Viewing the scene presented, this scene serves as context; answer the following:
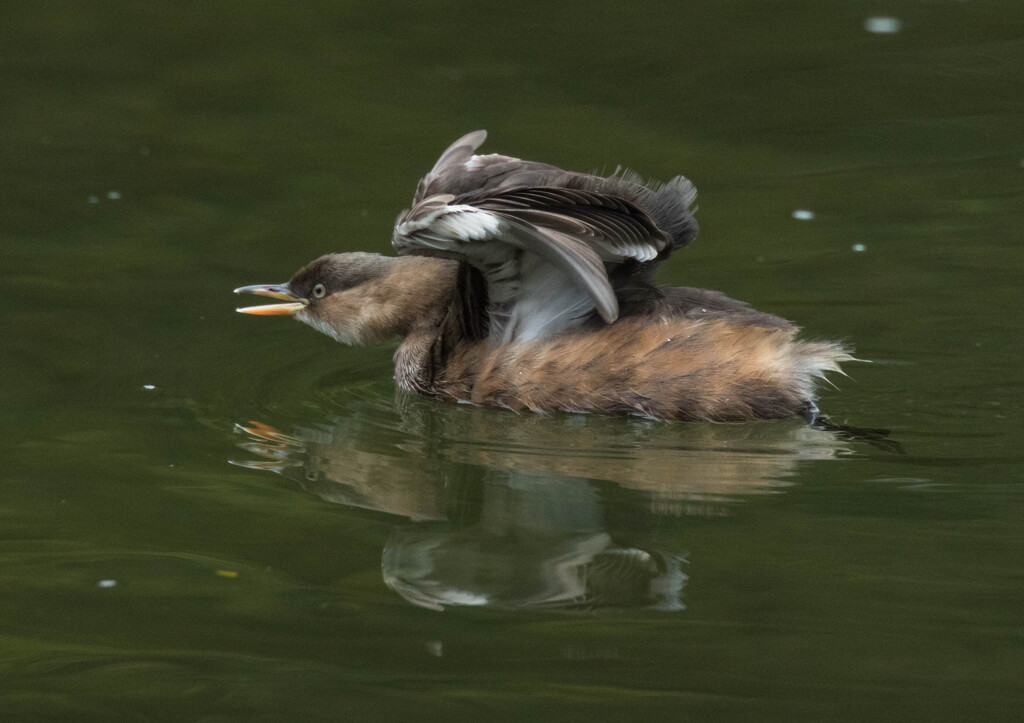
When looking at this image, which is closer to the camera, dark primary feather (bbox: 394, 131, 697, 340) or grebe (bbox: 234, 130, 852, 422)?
dark primary feather (bbox: 394, 131, 697, 340)

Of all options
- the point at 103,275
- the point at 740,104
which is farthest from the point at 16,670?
the point at 740,104

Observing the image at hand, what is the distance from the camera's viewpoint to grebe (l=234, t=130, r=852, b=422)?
18.4ft

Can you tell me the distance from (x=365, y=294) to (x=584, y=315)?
132 cm

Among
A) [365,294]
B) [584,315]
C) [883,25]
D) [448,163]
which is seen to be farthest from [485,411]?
[883,25]

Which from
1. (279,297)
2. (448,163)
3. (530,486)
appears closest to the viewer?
(530,486)

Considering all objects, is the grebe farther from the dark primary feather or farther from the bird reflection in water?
the bird reflection in water

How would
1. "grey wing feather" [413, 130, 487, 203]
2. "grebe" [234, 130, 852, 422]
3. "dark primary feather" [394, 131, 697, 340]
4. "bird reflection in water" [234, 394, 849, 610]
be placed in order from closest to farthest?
"bird reflection in water" [234, 394, 849, 610] < "dark primary feather" [394, 131, 697, 340] < "grebe" [234, 130, 852, 422] < "grey wing feather" [413, 130, 487, 203]

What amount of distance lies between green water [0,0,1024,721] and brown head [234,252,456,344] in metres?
0.24

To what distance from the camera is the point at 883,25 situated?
1102 centimetres

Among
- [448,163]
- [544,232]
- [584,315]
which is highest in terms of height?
[448,163]

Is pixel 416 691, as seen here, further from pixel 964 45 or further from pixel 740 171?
pixel 964 45

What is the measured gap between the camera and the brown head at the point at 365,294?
7.03m

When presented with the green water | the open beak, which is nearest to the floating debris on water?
the green water

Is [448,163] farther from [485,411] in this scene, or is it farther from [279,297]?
[485,411]
